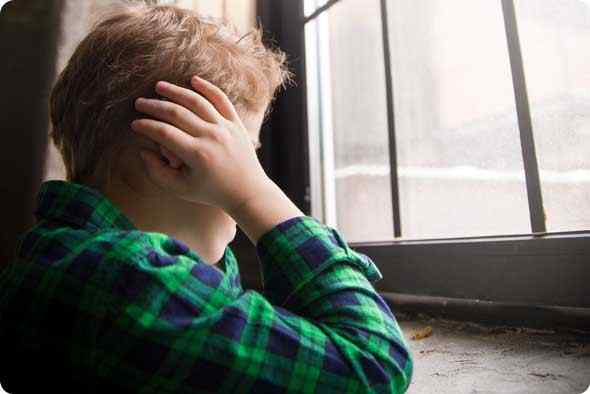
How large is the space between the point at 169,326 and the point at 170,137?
18cm

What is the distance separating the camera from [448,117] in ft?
2.66

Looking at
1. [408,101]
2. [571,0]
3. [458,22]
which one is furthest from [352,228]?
[571,0]

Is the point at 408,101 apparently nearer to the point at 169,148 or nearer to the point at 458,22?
the point at 458,22

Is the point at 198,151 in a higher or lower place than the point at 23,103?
lower

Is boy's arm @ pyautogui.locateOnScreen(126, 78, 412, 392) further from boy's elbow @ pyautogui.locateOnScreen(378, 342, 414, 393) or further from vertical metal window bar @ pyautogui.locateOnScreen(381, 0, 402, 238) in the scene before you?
vertical metal window bar @ pyautogui.locateOnScreen(381, 0, 402, 238)

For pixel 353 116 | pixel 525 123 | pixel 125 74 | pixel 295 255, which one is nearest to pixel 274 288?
pixel 295 255

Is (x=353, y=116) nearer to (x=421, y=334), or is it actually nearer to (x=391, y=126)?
(x=391, y=126)

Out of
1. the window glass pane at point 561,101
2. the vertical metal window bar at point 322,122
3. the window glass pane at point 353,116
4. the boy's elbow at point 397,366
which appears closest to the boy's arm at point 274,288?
the boy's elbow at point 397,366

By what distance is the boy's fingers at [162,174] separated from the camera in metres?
0.45

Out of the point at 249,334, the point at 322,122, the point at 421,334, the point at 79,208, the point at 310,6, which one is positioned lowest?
the point at 421,334

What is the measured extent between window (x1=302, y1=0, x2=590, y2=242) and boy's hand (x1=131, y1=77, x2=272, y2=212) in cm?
43

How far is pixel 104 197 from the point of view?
452 millimetres

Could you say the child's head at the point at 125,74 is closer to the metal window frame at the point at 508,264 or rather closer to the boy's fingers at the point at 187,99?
the boy's fingers at the point at 187,99

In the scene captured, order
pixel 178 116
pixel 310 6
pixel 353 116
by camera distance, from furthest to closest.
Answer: pixel 310 6 < pixel 353 116 < pixel 178 116
